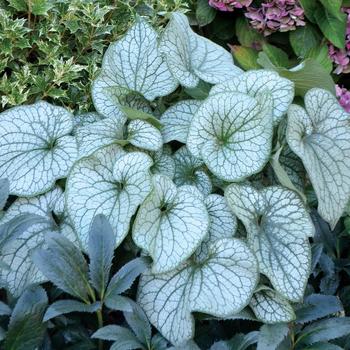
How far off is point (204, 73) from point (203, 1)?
90cm

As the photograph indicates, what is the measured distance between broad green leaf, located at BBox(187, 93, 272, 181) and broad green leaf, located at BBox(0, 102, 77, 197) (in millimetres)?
283

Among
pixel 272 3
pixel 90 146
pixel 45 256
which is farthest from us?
pixel 272 3

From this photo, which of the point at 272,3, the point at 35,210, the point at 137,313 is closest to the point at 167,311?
the point at 137,313

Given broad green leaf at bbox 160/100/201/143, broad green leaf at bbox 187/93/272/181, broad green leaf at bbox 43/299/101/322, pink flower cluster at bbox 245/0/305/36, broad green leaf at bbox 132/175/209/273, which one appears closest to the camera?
broad green leaf at bbox 43/299/101/322

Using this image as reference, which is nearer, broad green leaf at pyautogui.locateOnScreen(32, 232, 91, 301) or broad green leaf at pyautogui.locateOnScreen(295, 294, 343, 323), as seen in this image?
broad green leaf at pyautogui.locateOnScreen(32, 232, 91, 301)

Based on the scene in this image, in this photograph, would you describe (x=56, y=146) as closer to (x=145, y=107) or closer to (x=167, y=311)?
(x=145, y=107)

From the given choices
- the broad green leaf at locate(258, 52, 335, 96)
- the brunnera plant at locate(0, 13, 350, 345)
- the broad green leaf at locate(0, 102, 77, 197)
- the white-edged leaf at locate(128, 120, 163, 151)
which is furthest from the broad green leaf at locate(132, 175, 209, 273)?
the broad green leaf at locate(258, 52, 335, 96)

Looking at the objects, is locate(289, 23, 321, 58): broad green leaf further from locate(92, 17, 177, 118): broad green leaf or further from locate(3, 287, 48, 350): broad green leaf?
locate(3, 287, 48, 350): broad green leaf

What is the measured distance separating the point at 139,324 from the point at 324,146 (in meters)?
0.54

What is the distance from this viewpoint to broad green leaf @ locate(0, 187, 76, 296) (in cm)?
119

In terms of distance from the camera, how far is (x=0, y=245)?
1.08 m

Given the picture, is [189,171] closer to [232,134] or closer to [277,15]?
[232,134]

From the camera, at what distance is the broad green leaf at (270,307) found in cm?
114

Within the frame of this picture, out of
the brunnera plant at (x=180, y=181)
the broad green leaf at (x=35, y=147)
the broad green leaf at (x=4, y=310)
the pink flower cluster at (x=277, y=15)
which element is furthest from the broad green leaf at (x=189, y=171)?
the pink flower cluster at (x=277, y=15)
